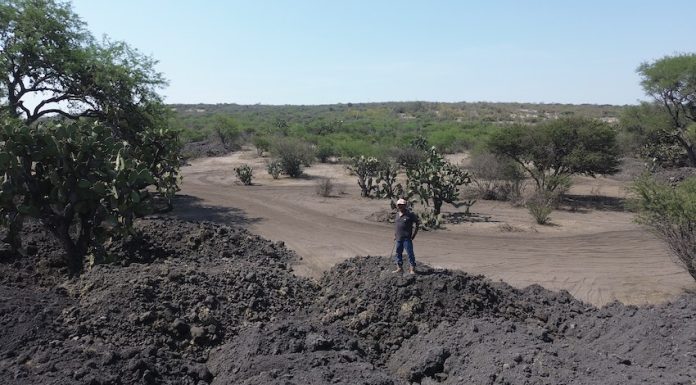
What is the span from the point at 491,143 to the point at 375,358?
19.4m

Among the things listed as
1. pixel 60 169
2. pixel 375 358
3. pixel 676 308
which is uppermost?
pixel 60 169

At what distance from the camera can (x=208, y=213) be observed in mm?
19797

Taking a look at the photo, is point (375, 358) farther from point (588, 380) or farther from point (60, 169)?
point (60, 169)

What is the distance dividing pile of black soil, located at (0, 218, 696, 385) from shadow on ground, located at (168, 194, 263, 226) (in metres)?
7.26

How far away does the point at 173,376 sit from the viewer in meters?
6.97

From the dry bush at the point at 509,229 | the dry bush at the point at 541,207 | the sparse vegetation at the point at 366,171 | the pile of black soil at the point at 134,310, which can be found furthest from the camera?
the sparse vegetation at the point at 366,171

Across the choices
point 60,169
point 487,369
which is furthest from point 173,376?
point 60,169

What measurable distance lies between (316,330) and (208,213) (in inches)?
502

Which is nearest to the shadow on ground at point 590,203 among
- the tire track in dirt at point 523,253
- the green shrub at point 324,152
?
the tire track in dirt at point 523,253

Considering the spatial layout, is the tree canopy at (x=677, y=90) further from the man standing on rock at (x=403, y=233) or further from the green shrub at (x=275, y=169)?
the man standing on rock at (x=403, y=233)

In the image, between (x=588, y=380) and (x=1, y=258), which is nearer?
(x=588, y=380)

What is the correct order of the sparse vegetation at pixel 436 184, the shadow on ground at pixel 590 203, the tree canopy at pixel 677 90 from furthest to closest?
the tree canopy at pixel 677 90
the shadow on ground at pixel 590 203
the sparse vegetation at pixel 436 184

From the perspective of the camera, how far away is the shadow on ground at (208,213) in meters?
18.5

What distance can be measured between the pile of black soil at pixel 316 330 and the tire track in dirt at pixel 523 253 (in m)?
1.87
